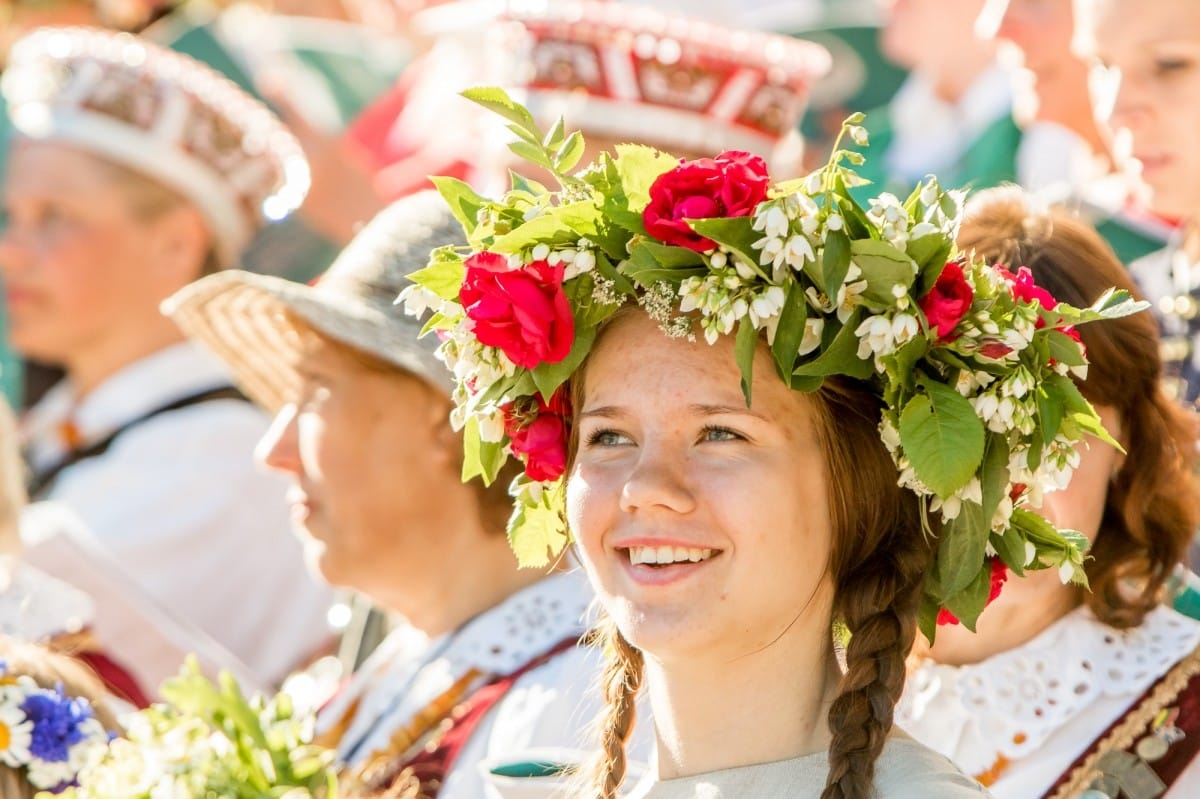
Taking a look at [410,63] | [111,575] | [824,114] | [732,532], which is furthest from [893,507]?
[410,63]

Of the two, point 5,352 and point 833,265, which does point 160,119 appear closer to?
point 5,352

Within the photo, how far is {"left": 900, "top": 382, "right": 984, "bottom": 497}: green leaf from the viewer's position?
2389mm

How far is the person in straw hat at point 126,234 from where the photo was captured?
5.74 m

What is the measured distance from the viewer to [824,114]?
248 inches

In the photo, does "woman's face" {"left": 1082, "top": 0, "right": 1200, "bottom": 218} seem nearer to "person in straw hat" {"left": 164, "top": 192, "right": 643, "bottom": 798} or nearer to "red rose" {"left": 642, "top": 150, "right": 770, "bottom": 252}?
"person in straw hat" {"left": 164, "top": 192, "right": 643, "bottom": 798}

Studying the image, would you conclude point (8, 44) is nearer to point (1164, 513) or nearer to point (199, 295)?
point (199, 295)

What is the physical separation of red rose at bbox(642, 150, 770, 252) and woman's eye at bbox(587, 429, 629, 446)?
0.29 m

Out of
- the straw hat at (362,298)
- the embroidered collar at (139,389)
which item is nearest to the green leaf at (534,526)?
the straw hat at (362,298)

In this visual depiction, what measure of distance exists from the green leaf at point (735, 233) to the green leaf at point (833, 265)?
3.0 inches

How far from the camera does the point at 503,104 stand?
2.58 metres

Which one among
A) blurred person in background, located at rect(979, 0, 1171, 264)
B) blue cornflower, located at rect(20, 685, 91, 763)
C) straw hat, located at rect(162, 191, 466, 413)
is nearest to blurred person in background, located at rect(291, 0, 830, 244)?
blurred person in background, located at rect(979, 0, 1171, 264)

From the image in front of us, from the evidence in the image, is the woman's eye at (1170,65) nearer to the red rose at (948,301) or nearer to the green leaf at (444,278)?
the red rose at (948,301)

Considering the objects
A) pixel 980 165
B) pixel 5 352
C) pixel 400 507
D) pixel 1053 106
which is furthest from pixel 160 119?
pixel 1053 106

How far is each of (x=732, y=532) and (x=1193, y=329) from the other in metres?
1.89
